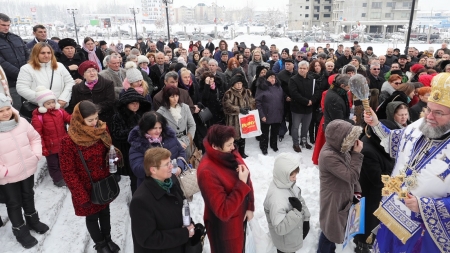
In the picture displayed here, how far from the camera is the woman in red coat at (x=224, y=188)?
2.72 meters

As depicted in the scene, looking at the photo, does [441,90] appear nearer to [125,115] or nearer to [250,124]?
[125,115]

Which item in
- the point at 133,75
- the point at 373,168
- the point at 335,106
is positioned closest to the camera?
the point at 373,168

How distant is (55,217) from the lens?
4.26 m

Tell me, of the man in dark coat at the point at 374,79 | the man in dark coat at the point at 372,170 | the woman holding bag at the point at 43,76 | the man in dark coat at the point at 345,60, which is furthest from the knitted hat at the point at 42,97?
the man in dark coat at the point at 345,60

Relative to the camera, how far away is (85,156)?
338 cm

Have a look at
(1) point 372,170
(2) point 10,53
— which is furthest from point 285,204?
(2) point 10,53

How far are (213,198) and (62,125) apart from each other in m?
3.02

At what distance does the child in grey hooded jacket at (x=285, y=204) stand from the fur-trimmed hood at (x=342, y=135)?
0.45m

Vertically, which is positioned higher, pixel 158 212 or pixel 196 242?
pixel 158 212

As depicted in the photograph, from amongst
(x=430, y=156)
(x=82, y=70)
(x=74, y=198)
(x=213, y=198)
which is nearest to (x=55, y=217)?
(x=74, y=198)

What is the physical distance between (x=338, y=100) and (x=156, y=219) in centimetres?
406

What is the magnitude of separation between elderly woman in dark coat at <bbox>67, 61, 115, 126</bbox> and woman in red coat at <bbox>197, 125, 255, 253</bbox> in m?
2.73

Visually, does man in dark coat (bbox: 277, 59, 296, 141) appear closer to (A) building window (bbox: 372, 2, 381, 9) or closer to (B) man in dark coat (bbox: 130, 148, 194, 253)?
(B) man in dark coat (bbox: 130, 148, 194, 253)

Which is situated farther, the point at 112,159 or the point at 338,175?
the point at 112,159
